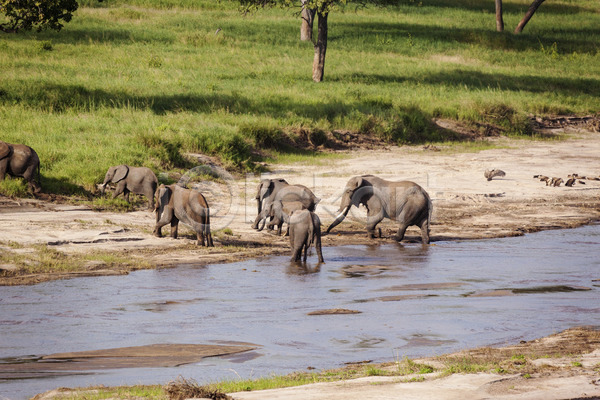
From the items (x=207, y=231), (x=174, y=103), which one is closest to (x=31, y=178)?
(x=207, y=231)

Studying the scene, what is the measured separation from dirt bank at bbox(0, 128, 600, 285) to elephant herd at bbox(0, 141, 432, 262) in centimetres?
38

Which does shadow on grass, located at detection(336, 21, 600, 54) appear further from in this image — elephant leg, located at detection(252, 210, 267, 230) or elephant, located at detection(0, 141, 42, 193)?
elephant, located at detection(0, 141, 42, 193)

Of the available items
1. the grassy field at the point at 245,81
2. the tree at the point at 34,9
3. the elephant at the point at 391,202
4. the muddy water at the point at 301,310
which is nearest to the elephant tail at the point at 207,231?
the muddy water at the point at 301,310

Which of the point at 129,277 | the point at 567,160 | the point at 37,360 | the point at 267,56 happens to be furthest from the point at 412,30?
the point at 37,360

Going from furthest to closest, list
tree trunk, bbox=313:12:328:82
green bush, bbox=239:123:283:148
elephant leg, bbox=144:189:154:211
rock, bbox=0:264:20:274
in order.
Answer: tree trunk, bbox=313:12:328:82 → green bush, bbox=239:123:283:148 → elephant leg, bbox=144:189:154:211 → rock, bbox=0:264:20:274

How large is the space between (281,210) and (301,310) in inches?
208

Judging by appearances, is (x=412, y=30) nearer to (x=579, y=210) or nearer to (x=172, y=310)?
(x=579, y=210)

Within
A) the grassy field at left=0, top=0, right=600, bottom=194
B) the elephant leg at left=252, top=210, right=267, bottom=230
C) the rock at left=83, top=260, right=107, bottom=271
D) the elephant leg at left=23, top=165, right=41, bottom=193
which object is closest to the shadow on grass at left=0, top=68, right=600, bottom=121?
the grassy field at left=0, top=0, right=600, bottom=194

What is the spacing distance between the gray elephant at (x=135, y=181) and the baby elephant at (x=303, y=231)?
4.16m

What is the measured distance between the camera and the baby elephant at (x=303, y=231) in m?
14.5

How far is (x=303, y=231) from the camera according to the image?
14531 mm

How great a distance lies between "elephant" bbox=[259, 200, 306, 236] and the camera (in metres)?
15.9

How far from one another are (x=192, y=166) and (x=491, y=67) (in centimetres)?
2756

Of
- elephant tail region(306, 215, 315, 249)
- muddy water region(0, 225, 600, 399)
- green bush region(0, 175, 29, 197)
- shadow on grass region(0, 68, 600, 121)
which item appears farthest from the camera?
shadow on grass region(0, 68, 600, 121)
